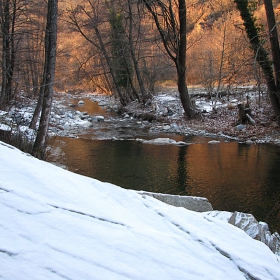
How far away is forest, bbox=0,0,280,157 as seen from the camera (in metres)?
9.29

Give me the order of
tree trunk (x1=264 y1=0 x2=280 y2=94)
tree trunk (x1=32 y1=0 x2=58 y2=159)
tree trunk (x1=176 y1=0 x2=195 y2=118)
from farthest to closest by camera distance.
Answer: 1. tree trunk (x1=176 y1=0 x2=195 y2=118)
2. tree trunk (x1=264 y1=0 x2=280 y2=94)
3. tree trunk (x1=32 y1=0 x2=58 y2=159)

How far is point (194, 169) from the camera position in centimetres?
717

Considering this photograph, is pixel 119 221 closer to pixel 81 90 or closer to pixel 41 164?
pixel 41 164

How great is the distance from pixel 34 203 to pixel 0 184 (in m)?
0.36

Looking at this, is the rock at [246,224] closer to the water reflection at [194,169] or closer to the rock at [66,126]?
the water reflection at [194,169]

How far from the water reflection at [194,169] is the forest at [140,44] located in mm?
1794

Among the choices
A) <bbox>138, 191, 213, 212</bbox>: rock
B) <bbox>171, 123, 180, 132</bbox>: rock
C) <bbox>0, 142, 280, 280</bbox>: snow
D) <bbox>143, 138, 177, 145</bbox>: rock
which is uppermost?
<bbox>171, 123, 180, 132</bbox>: rock

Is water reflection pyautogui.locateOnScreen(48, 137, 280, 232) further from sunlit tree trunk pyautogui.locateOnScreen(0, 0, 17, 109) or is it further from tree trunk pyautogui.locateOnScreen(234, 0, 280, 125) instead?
sunlit tree trunk pyautogui.locateOnScreen(0, 0, 17, 109)

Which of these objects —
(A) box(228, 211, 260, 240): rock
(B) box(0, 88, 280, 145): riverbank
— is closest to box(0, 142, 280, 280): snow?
(A) box(228, 211, 260, 240): rock

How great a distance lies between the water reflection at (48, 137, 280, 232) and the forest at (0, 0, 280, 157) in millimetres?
1794

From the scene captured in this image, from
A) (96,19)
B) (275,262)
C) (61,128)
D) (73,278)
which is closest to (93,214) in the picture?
(73,278)

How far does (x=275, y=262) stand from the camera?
226cm

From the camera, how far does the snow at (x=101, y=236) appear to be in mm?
1677

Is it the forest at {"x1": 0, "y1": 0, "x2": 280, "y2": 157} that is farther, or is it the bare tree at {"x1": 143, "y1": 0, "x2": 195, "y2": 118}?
the bare tree at {"x1": 143, "y1": 0, "x2": 195, "y2": 118}
